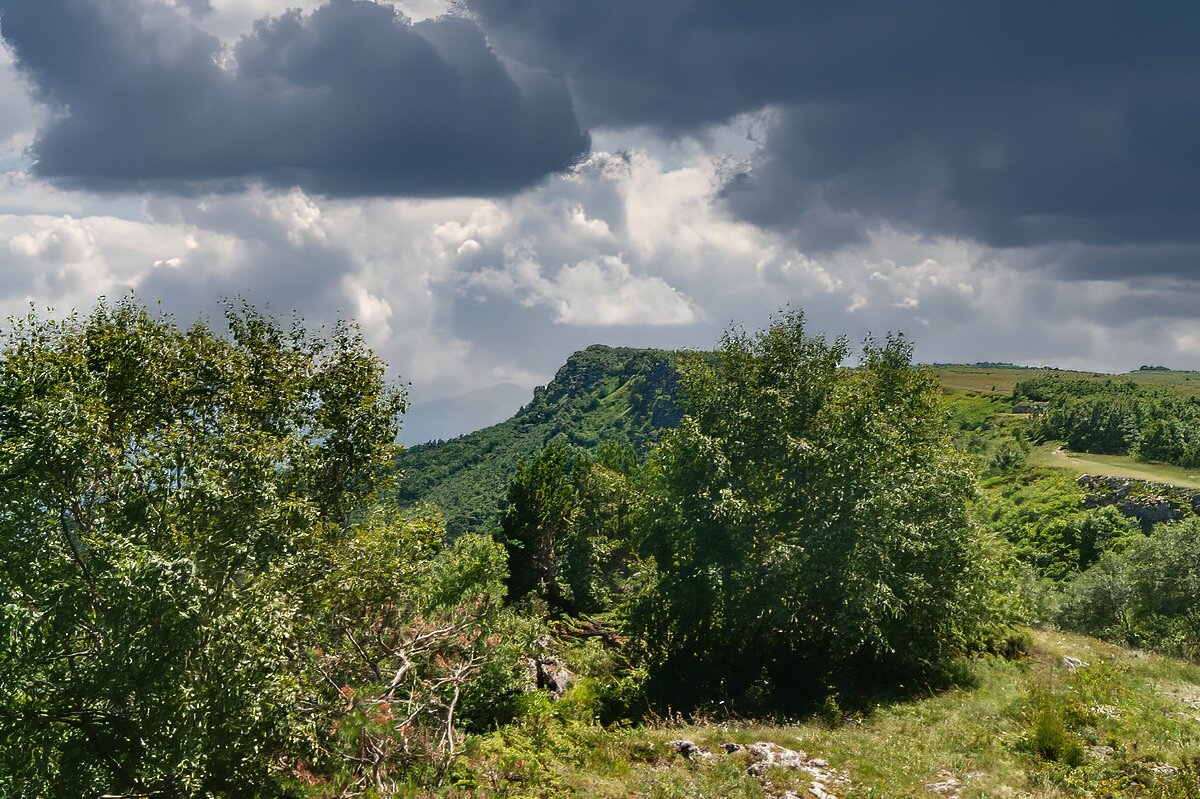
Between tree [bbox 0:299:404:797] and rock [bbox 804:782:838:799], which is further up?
tree [bbox 0:299:404:797]

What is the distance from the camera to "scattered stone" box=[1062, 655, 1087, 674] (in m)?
24.9

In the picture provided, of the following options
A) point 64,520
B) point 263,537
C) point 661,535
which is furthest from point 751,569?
point 64,520

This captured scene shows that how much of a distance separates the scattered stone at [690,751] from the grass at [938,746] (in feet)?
0.97

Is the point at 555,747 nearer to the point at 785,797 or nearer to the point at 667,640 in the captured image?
the point at 785,797

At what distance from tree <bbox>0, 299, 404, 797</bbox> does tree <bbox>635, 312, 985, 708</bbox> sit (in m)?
16.5

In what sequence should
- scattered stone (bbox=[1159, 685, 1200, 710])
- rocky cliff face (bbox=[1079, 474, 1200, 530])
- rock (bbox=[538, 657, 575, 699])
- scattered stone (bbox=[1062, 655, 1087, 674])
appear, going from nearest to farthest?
scattered stone (bbox=[1159, 685, 1200, 710]) < scattered stone (bbox=[1062, 655, 1087, 674]) < rock (bbox=[538, 657, 575, 699]) < rocky cliff face (bbox=[1079, 474, 1200, 530])

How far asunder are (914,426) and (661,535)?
13.3 m

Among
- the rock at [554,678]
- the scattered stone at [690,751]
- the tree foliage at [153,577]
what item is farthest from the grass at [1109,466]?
the tree foliage at [153,577]

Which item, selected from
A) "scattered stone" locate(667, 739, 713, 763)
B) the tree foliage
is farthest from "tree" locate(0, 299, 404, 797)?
"scattered stone" locate(667, 739, 713, 763)

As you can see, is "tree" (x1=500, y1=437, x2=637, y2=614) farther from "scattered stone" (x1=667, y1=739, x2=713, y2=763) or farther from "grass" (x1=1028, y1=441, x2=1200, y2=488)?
"grass" (x1=1028, y1=441, x2=1200, y2=488)

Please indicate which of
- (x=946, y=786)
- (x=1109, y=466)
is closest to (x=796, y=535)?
(x=946, y=786)

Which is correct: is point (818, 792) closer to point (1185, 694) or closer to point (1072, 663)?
point (1185, 694)

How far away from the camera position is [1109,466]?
107 m

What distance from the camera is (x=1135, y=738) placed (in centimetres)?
1753
